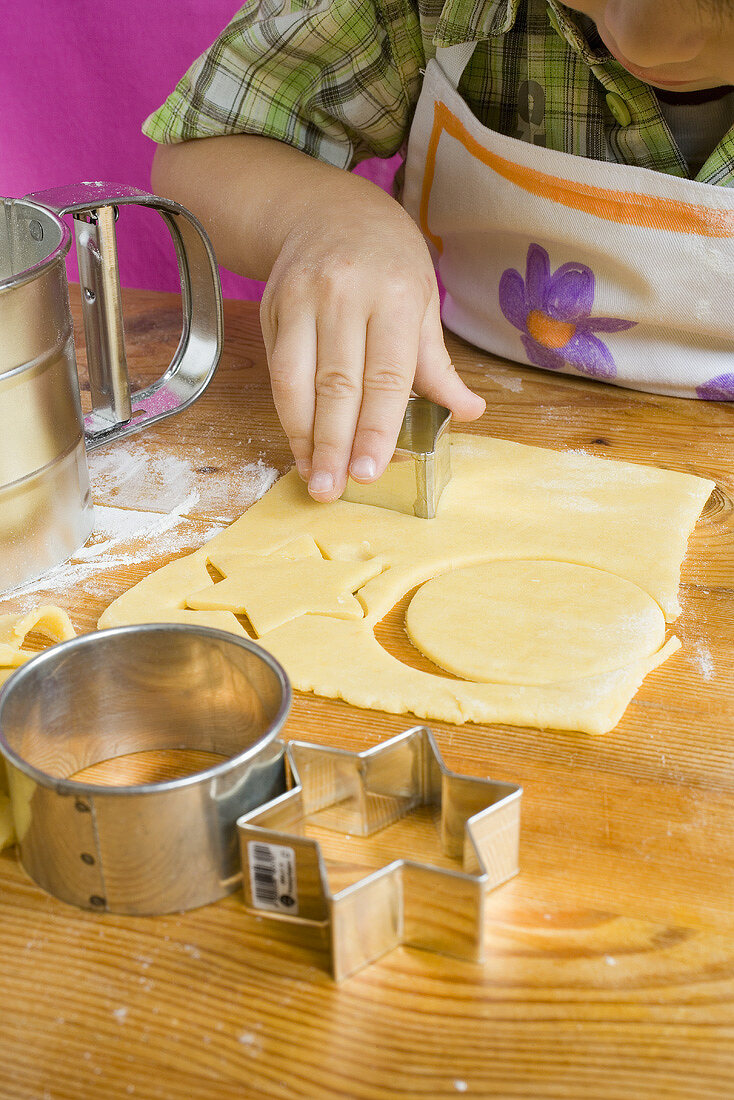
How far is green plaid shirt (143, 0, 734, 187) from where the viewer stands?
0.96 m

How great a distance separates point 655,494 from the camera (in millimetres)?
810

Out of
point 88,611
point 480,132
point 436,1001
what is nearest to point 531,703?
point 436,1001

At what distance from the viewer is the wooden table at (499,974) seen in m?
0.39

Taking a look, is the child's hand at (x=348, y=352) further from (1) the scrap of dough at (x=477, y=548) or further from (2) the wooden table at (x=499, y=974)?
(2) the wooden table at (x=499, y=974)

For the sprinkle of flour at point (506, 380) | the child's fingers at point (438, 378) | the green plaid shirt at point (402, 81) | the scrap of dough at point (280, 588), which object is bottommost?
the scrap of dough at point (280, 588)

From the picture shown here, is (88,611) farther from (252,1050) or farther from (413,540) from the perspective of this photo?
(252,1050)

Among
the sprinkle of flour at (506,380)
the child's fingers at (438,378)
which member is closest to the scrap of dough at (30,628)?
the child's fingers at (438,378)

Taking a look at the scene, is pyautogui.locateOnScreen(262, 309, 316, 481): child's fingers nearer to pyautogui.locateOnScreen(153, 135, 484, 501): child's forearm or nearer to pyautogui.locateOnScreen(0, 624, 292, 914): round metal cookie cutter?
pyautogui.locateOnScreen(153, 135, 484, 501): child's forearm

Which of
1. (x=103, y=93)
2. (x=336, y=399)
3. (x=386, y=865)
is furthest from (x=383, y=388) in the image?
(x=103, y=93)

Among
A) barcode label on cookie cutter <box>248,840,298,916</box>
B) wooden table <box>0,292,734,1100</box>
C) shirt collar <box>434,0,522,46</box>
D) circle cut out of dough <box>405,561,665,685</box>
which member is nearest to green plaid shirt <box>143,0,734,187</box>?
shirt collar <box>434,0,522,46</box>

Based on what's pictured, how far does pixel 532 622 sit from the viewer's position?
0.66m

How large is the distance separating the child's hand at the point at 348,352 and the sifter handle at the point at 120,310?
0.24ft

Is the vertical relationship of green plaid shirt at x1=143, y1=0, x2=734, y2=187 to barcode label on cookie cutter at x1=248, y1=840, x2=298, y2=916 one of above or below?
above

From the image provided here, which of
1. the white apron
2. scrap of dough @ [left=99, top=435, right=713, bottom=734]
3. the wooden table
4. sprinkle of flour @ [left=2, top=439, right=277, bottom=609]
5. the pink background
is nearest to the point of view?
the wooden table
